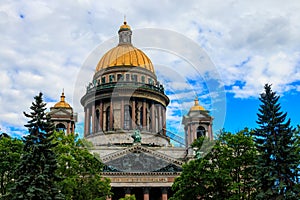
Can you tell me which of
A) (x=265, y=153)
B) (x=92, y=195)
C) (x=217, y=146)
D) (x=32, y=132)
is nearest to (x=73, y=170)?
(x=92, y=195)

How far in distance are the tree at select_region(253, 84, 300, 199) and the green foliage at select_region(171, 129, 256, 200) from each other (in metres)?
2.54

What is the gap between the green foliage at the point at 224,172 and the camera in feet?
86.2

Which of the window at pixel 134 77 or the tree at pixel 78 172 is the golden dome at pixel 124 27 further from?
the tree at pixel 78 172

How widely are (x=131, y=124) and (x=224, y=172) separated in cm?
3071

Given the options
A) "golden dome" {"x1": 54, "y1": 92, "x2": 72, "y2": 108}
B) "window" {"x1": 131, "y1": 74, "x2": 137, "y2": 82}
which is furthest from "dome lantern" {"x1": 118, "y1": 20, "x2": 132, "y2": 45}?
"golden dome" {"x1": 54, "y1": 92, "x2": 72, "y2": 108}

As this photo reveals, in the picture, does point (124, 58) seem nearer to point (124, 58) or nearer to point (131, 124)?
point (124, 58)

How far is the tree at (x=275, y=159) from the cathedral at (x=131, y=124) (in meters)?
21.5

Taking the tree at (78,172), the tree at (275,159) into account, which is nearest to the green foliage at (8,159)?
the tree at (78,172)

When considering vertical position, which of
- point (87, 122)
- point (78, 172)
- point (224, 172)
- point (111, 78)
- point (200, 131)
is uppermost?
point (111, 78)

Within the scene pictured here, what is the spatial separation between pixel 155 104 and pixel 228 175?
3365 cm

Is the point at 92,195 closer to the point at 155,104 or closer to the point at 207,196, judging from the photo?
the point at 207,196

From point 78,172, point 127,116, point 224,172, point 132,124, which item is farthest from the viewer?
point 127,116

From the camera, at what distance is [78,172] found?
2642 cm

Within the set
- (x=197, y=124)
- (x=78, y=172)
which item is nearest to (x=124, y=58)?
(x=197, y=124)
